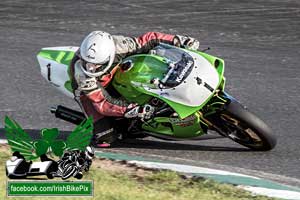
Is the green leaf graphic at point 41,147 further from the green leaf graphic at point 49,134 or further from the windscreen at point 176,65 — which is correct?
the windscreen at point 176,65

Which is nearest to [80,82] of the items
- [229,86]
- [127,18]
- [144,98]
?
[144,98]

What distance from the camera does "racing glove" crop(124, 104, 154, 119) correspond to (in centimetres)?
1088

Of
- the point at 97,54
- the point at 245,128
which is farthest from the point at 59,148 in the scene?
the point at 245,128

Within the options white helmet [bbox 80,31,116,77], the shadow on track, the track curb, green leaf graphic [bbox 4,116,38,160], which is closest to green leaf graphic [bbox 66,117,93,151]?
green leaf graphic [bbox 4,116,38,160]

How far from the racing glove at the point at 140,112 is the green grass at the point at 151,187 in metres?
1.21

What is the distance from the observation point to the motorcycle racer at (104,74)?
1059cm

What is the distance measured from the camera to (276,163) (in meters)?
10.5

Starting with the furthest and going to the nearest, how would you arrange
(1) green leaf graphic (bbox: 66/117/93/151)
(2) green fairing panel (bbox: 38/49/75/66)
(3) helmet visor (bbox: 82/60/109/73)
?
(2) green fairing panel (bbox: 38/49/75/66) < (3) helmet visor (bbox: 82/60/109/73) < (1) green leaf graphic (bbox: 66/117/93/151)

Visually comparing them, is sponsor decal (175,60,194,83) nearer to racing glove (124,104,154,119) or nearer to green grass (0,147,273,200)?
racing glove (124,104,154,119)

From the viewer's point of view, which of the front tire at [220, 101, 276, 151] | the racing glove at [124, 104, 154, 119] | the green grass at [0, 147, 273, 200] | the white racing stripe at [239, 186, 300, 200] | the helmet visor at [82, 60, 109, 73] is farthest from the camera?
the racing glove at [124, 104, 154, 119]

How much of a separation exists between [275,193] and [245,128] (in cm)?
148

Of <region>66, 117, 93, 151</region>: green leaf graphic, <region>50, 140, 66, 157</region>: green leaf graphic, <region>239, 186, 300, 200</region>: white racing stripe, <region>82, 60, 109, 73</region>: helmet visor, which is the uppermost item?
<region>82, 60, 109, 73</region>: helmet visor

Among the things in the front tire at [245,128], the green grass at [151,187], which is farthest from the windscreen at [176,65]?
the green grass at [151,187]

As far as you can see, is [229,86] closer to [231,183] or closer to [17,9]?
[231,183]
